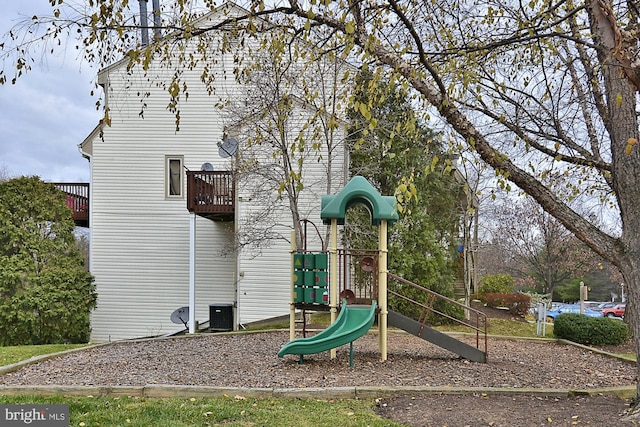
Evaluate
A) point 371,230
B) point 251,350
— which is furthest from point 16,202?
point 371,230

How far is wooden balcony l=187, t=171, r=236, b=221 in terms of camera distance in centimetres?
1380

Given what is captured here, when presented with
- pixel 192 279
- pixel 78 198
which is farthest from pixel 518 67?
pixel 78 198

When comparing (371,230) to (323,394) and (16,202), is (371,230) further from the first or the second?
(16,202)

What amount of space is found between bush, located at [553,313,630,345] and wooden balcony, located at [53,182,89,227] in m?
14.6

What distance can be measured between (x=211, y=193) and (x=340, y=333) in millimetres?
8068

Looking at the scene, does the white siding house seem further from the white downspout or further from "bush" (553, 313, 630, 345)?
"bush" (553, 313, 630, 345)

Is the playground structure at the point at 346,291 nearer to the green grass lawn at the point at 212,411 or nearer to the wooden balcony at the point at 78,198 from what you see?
the green grass lawn at the point at 212,411

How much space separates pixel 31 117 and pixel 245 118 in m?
4.16

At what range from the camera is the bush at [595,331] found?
1070 cm

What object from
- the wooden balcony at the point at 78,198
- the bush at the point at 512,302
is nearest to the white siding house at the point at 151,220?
the wooden balcony at the point at 78,198

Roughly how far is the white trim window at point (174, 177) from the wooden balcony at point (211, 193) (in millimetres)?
1498

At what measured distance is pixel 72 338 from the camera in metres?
13.0

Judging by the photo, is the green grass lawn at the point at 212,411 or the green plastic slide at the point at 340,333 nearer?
the green grass lawn at the point at 212,411

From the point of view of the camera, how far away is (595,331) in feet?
35.2
